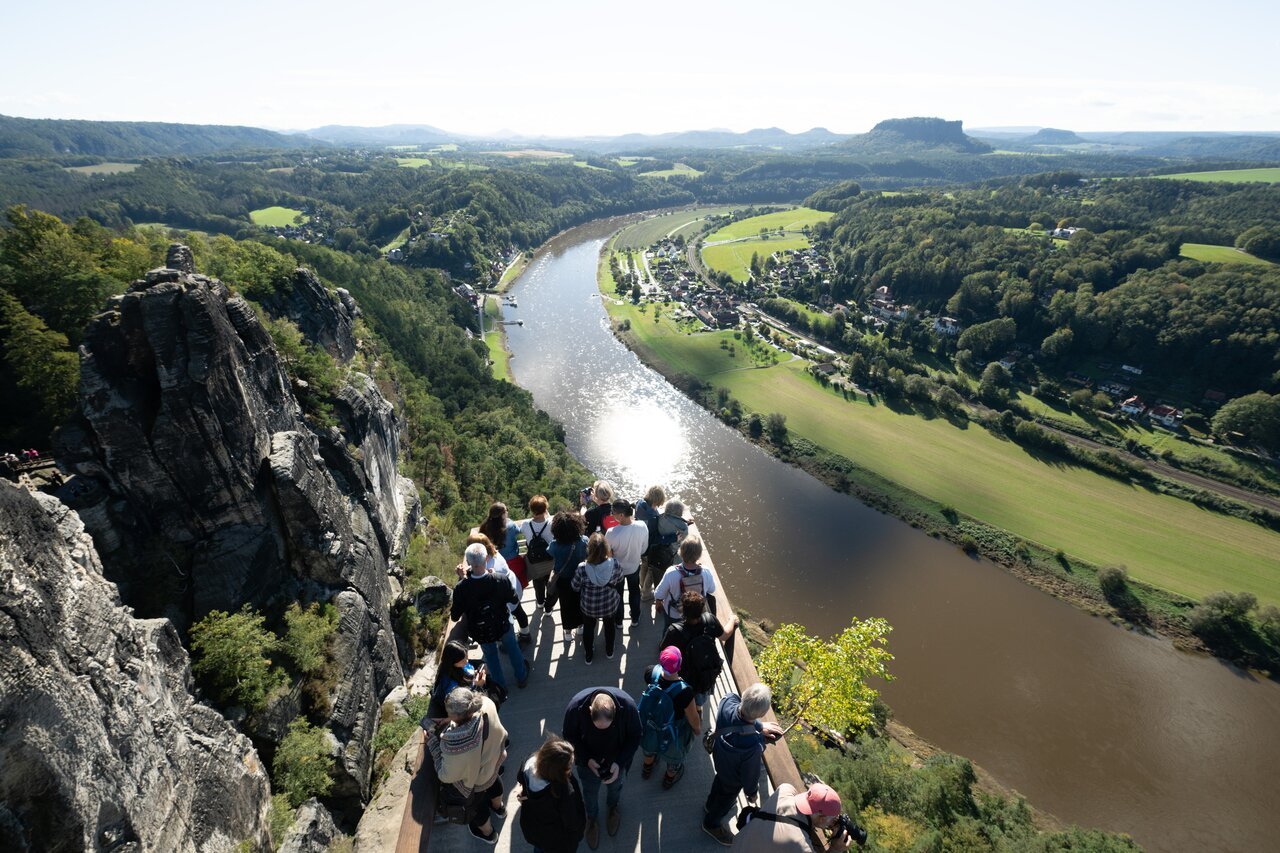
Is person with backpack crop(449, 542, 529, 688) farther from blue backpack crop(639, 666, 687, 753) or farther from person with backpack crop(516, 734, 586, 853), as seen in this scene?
person with backpack crop(516, 734, 586, 853)

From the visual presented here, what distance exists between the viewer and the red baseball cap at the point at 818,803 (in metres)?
5.07

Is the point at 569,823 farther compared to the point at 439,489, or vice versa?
the point at 439,489

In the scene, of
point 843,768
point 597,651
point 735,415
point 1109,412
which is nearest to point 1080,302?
point 1109,412

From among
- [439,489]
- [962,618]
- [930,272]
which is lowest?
[962,618]

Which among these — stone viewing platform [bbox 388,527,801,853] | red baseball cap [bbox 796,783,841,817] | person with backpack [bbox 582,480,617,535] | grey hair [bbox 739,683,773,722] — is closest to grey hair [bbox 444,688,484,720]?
stone viewing platform [bbox 388,527,801,853]

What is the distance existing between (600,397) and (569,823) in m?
56.4

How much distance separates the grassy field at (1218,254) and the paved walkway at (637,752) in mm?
104332

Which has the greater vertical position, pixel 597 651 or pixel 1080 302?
pixel 597 651

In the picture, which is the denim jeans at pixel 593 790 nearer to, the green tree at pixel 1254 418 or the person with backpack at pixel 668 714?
the person with backpack at pixel 668 714

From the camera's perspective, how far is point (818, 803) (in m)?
5.07

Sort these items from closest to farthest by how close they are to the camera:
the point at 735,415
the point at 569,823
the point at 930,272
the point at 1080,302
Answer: the point at 569,823
the point at 735,415
the point at 1080,302
the point at 930,272

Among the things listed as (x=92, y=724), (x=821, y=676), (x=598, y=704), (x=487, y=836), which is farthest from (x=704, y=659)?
(x=821, y=676)

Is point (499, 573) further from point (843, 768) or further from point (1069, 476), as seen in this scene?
point (1069, 476)

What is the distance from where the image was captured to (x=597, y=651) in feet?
29.1
